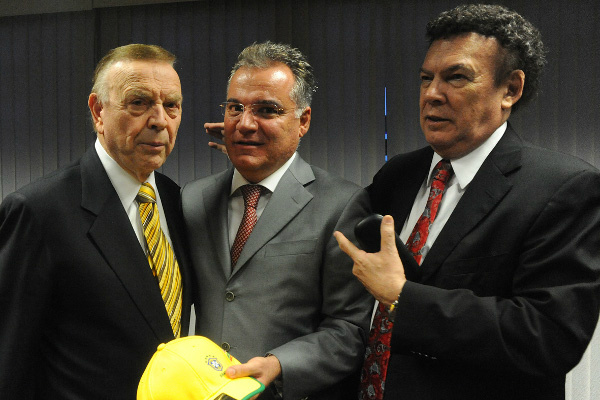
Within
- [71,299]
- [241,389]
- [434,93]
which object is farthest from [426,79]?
[71,299]

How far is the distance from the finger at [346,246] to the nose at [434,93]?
1.45ft

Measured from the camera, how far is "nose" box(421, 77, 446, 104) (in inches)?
67.1

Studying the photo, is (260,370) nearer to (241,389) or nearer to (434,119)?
(241,389)

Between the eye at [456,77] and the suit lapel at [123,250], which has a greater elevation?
the eye at [456,77]

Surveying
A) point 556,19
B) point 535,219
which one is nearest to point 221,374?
point 535,219

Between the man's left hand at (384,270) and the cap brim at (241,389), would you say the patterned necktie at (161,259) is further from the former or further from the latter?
the man's left hand at (384,270)

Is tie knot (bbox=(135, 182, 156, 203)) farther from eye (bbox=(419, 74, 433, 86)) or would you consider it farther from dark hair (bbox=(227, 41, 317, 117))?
eye (bbox=(419, 74, 433, 86))

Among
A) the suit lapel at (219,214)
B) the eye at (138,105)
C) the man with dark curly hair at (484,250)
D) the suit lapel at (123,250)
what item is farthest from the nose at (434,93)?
the suit lapel at (123,250)

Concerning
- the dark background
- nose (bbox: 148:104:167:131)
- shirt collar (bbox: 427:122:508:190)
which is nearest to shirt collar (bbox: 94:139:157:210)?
nose (bbox: 148:104:167:131)

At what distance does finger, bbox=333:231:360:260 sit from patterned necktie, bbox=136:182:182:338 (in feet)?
1.52

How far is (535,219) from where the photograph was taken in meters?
1.54

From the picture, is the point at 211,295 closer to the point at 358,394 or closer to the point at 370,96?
the point at 358,394

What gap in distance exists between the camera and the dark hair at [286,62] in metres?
1.82

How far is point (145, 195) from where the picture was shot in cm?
175
